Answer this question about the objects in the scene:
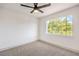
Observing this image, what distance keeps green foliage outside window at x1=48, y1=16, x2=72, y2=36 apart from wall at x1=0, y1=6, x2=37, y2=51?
4.95 feet

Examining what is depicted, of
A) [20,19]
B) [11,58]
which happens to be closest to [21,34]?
[20,19]

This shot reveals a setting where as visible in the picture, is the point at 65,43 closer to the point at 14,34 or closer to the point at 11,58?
the point at 14,34

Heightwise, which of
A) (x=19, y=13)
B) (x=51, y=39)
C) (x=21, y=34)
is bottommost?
(x=51, y=39)

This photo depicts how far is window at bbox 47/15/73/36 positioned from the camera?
14.0 ft

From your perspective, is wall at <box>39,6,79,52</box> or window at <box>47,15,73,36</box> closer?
wall at <box>39,6,79,52</box>

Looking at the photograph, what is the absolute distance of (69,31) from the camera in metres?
4.28

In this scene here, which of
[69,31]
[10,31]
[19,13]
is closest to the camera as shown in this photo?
[69,31]

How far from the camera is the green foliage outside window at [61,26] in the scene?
4.28m

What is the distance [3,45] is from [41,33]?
3.34 m

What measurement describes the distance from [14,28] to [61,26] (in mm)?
2742

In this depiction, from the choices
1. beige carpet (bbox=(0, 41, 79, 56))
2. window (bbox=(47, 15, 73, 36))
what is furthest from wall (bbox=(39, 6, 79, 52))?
beige carpet (bbox=(0, 41, 79, 56))

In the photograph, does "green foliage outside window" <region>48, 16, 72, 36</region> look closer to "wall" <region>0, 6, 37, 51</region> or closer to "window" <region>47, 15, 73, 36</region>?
"window" <region>47, 15, 73, 36</region>

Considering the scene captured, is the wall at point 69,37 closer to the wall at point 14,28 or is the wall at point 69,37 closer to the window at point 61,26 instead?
the window at point 61,26

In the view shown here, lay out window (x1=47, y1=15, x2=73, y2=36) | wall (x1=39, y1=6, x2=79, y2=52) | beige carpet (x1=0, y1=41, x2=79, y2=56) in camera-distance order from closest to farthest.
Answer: beige carpet (x1=0, y1=41, x2=79, y2=56)
wall (x1=39, y1=6, x2=79, y2=52)
window (x1=47, y1=15, x2=73, y2=36)
